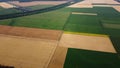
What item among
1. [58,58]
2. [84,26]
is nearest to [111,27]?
[84,26]

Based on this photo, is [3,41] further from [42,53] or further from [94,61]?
[94,61]

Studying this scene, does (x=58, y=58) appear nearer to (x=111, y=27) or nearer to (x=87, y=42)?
(x=87, y=42)

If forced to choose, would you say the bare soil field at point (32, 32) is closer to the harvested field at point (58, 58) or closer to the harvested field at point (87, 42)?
the harvested field at point (87, 42)

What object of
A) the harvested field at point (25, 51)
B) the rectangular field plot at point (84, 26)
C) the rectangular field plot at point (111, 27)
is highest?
the harvested field at point (25, 51)

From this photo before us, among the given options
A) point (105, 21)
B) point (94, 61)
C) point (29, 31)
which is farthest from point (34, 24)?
point (94, 61)

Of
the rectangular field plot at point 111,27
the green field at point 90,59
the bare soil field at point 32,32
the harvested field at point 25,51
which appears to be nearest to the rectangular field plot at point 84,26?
the rectangular field plot at point 111,27

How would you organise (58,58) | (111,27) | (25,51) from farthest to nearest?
(111,27), (25,51), (58,58)
